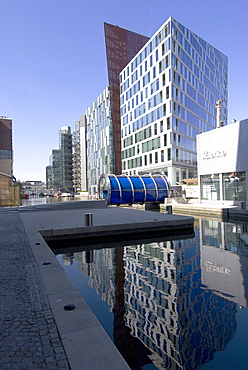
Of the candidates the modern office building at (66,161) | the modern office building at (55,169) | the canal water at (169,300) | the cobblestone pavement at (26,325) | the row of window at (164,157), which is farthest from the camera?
the modern office building at (55,169)

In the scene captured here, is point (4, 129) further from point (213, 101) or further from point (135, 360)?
point (135, 360)

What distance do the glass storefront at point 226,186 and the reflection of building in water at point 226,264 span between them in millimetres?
12997

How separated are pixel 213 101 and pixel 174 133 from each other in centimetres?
2832

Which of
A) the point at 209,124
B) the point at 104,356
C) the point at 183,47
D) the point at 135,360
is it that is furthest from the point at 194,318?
the point at 209,124

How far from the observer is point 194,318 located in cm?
501

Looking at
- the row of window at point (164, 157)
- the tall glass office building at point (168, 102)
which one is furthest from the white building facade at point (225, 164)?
the row of window at point (164, 157)

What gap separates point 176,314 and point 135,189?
88.5ft

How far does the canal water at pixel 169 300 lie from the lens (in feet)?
13.3

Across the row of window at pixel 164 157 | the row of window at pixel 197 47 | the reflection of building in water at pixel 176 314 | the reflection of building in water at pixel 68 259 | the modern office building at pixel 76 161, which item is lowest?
the reflection of building in water at pixel 176 314

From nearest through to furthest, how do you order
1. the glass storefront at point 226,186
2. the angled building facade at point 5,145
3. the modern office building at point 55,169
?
the glass storefront at point 226,186 < the angled building facade at point 5,145 < the modern office building at point 55,169

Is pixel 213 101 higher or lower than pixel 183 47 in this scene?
lower

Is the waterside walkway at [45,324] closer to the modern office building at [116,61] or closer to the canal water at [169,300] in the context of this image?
the canal water at [169,300]

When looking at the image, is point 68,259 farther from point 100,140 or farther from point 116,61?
point 100,140

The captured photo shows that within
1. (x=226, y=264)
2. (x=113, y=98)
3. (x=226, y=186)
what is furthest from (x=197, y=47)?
(x=226, y=264)
